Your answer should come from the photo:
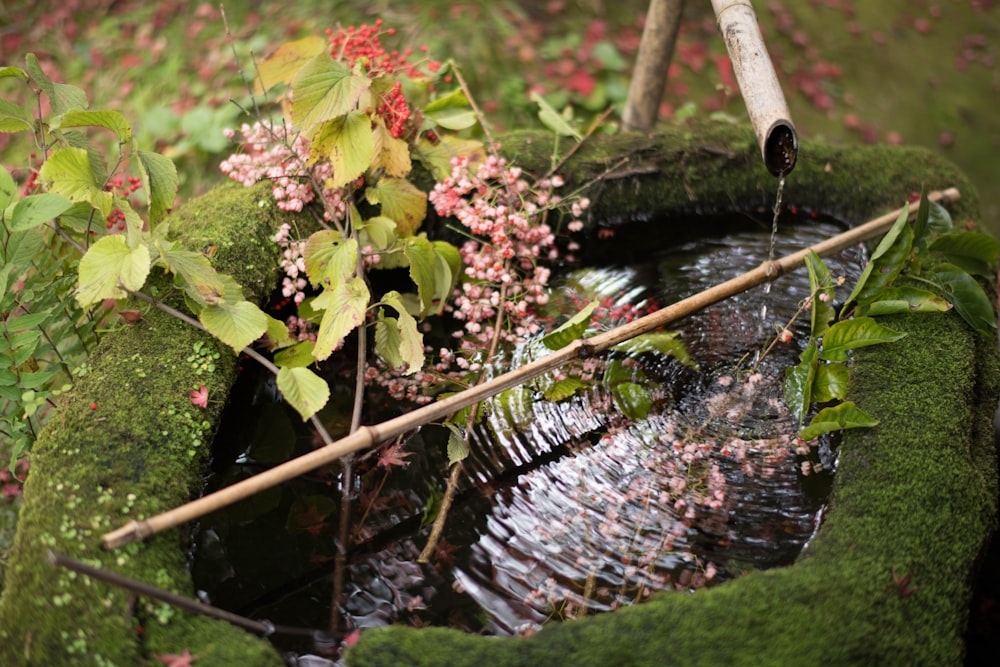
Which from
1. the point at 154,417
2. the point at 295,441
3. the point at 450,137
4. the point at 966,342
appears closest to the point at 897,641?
the point at 966,342

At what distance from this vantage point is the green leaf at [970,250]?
8.20ft

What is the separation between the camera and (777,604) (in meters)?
1.57

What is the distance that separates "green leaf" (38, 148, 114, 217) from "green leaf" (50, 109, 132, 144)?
0.23 ft

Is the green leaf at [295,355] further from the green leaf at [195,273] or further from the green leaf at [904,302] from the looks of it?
the green leaf at [904,302]

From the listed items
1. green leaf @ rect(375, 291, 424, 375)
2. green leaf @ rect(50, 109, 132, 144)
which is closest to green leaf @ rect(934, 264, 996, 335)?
green leaf @ rect(375, 291, 424, 375)

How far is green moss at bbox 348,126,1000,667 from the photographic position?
1.49 m

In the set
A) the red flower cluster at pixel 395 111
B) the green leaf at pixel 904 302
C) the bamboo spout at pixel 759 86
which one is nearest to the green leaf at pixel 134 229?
the red flower cluster at pixel 395 111

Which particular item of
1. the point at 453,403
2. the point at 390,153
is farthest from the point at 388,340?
the point at 390,153

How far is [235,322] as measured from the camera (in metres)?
1.99

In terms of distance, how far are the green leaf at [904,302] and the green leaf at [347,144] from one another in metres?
1.65

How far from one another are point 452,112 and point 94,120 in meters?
1.36

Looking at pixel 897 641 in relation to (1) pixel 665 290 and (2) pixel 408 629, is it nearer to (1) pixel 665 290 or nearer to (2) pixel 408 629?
(2) pixel 408 629

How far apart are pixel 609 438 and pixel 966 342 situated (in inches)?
46.1

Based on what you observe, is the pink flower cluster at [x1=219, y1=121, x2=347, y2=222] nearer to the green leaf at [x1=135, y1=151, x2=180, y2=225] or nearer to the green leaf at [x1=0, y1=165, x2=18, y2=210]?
the green leaf at [x1=135, y1=151, x2=180, y2=225]
